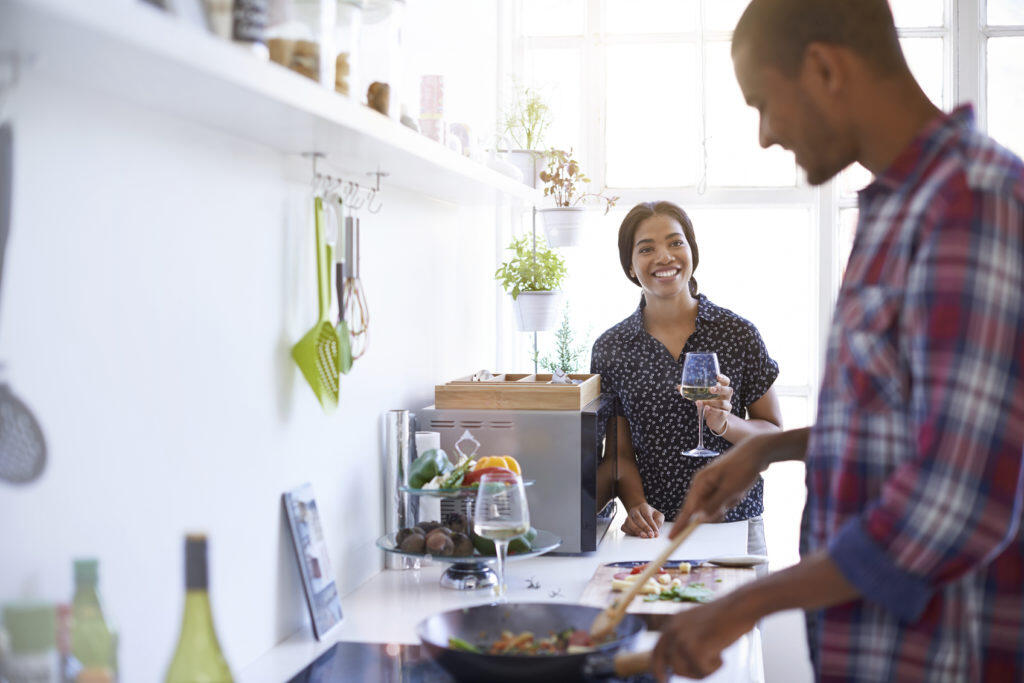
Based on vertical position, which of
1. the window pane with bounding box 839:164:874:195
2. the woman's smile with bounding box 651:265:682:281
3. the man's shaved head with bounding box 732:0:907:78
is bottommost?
the woman's smile with bounding box 651:265:682:281

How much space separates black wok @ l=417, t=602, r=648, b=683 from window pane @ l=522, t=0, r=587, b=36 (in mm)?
3009

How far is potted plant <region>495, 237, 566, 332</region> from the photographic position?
3055mm

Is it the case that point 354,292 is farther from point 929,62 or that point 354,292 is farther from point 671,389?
point 929,62

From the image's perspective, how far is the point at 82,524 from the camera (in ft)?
3.61

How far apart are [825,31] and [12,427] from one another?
868 millimetres

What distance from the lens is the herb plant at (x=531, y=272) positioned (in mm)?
3066

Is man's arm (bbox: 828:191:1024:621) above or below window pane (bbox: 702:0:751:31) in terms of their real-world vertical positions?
below

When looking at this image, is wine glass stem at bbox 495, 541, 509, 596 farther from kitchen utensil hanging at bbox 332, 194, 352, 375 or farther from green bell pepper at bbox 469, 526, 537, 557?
kitchen utensil hanging at bbox 332, 194, 352, 375

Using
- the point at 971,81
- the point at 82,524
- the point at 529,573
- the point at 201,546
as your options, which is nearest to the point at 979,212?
the point at 201,546

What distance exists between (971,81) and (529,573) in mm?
2813

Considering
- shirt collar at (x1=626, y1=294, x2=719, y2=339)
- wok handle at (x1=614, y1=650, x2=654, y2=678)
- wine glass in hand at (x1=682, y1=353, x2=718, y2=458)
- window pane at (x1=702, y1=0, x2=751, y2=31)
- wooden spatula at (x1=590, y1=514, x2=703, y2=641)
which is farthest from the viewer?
window pane at (x1=702, y1=0, x2=751, y2=31)

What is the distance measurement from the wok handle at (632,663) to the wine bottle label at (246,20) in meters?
0.77

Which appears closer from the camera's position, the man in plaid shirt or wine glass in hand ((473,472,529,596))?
the man in plaid shirt

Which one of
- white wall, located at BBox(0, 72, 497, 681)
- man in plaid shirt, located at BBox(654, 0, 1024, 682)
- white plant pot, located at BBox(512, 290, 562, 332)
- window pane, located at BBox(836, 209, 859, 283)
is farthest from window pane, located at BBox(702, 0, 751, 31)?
man in plaid shirt, located at BBox(654, 0, 1024, 682)
